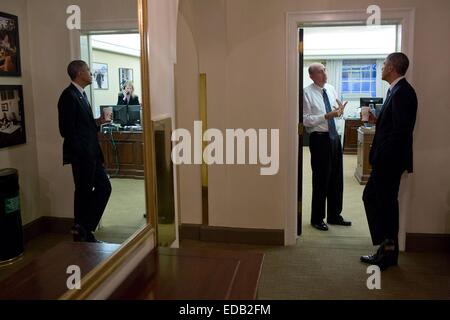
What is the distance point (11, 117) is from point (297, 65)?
3064 mm

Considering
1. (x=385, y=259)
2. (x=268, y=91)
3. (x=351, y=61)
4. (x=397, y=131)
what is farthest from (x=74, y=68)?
(x=351, y=61)

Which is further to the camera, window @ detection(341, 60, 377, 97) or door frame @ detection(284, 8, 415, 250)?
window @ detection(341, 60, 377, 97)

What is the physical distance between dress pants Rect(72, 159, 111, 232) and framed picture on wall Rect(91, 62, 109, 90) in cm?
27

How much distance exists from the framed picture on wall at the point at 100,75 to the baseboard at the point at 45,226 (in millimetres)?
475

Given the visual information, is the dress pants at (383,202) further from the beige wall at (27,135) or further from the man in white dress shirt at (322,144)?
the beige wall at (27,135)

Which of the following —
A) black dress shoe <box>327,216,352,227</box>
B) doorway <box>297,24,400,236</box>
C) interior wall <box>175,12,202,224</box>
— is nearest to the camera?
interior wall <box>175,12,202,224</box>

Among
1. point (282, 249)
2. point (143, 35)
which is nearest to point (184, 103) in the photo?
point (282, 249)

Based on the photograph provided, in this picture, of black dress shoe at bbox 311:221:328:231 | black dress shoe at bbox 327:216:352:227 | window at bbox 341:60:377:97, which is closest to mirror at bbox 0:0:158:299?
black dress shoe at bbox 311:221:328:231

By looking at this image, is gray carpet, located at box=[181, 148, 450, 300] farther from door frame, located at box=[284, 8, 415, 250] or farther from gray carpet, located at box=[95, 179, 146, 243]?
gray carpet, located at box=[95, 179, 146, 243]

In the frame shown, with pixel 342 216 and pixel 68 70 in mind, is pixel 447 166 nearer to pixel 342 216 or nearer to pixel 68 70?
pixel 342 216

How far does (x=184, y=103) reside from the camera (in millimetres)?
4031

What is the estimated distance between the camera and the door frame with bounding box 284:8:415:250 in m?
3.55

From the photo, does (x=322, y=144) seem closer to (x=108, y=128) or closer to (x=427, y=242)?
(x=427, y=242)

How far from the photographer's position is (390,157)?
3.26 metres
